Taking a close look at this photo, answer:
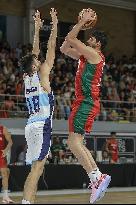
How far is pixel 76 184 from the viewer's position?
15.2 meters

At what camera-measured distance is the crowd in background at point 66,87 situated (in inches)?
718

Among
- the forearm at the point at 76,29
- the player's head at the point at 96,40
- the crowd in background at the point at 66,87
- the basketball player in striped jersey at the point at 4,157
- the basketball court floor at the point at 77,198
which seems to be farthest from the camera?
the crowd in background at the point at 66,87

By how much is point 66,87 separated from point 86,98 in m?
12.5

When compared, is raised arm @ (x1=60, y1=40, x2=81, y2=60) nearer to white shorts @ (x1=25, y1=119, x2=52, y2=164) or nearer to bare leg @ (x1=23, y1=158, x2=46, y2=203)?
white shorts @ (x1=25, y1=119, x2=52, y2=164)

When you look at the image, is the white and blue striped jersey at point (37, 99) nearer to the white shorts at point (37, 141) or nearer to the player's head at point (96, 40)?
the white shorts at point (37, 141)

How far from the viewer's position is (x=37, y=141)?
6.18m

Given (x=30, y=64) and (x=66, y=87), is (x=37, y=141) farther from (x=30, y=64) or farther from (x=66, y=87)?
(x=66, y=87)

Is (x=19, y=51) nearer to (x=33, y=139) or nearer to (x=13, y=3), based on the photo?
(x=13, y=3)

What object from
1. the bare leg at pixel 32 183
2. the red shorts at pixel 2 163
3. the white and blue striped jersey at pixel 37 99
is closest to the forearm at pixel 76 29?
the white and blue striped jersey at pixel 37 99

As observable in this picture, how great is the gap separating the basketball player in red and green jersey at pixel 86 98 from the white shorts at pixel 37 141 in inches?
35.5

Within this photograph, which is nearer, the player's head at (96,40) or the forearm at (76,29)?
the forearm at (76,29)

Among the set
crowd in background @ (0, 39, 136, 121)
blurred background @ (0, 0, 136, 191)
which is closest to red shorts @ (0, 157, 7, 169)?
blurred background @ (0, 0, 136, 191)

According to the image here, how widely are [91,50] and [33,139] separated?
161 centimetres

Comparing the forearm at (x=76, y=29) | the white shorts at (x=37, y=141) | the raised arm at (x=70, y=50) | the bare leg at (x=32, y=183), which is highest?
the forearm at (x=76, y=29)
